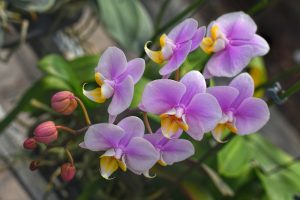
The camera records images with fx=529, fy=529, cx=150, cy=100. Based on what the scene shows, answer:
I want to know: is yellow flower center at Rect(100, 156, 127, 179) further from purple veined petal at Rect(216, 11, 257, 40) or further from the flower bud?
purple veined petal at Rect(216, 11, 257, 40)

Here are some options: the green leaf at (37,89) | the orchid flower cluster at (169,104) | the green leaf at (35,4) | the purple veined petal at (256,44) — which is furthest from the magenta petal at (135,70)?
the green leaf at (35,4)

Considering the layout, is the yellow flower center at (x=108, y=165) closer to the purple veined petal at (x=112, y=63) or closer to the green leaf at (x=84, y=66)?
the purple veined petal at (x=112, y=63)

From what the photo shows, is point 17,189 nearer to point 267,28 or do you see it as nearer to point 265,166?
point 265,166

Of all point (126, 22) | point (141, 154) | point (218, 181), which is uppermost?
point (141, 154)

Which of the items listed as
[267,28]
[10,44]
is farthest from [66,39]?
→ [267,28]

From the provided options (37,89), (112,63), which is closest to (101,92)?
(112,63)

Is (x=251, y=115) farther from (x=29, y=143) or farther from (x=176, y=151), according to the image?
(x=29, y=143)

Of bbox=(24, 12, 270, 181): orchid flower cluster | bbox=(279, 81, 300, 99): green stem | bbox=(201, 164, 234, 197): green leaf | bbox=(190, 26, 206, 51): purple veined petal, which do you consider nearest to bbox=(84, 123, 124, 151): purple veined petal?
bbox=(24, 12, 270, 181): orchid flower cluster
